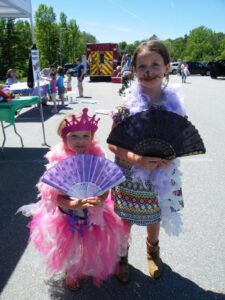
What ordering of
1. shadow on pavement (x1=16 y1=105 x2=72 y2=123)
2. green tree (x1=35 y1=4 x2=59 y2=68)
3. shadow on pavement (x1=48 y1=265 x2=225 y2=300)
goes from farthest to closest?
1. green tree (x1=35 y1=4 x2=59 y2=68)
2. shadow on pavement (x1=16 y1=105 x2=72 y2=123)
3. shadow on pavement (x1=48 y1=265 x2=225 y2=300)

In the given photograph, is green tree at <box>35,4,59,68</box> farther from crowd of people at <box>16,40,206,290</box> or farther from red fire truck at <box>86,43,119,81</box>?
crowd of people at <box>16,40,206,290</box>

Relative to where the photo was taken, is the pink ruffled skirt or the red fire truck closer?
the pink ruffled skirt

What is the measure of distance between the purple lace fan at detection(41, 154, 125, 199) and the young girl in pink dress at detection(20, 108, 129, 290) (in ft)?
0.48

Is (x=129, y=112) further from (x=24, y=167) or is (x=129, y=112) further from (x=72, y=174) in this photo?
(x=24, y=167)

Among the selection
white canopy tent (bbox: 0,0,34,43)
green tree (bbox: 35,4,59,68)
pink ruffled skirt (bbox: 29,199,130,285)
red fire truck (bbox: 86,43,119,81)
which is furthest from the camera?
green tree (bbox: 35,4,59,68)

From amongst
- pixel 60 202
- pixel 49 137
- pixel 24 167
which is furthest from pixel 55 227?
pixel 49 137

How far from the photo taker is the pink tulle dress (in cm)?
210

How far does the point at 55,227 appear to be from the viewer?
84.6 inches

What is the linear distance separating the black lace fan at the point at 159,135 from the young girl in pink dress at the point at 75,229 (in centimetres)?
26

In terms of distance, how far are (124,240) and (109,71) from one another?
21.7 m

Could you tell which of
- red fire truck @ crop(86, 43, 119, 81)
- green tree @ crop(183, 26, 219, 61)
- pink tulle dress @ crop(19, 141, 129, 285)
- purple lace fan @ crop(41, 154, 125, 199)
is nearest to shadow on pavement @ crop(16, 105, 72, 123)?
pink tulle dress @ crop(19, 141, 129, 285)

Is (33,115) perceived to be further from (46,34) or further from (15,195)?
(46,34)

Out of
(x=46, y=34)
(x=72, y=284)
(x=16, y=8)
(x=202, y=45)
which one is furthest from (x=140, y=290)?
(x=202, y=45)

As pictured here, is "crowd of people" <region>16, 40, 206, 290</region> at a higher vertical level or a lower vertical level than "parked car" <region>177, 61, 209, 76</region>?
higher
